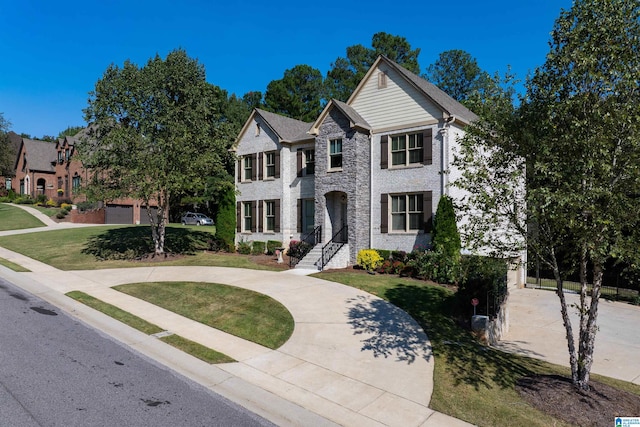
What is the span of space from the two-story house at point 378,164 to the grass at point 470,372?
5.77 m

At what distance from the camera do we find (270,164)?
24.3 m

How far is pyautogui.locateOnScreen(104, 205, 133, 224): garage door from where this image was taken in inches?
1577

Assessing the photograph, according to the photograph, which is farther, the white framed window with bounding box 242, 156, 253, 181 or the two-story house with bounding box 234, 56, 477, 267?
the white framed window with bounding box 242, 156, 253, 181

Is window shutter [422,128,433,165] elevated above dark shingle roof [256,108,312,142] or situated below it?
below

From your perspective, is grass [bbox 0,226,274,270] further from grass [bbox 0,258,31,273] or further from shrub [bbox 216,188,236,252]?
shrub [bbox 216,188,236,252]

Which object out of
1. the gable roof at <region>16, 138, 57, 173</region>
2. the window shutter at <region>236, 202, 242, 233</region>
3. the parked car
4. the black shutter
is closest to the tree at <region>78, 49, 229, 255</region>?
the black shutter

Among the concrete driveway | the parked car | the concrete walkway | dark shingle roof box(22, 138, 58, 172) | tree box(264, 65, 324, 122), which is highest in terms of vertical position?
tree box(264, 65, 324, 122)

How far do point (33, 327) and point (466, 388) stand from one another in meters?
10.2

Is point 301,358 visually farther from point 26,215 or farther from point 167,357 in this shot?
point 26,215

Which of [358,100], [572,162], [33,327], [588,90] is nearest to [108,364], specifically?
[33,327]

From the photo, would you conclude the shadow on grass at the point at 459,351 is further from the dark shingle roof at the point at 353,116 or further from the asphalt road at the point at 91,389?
the dark shingle roof at the point at 353,116

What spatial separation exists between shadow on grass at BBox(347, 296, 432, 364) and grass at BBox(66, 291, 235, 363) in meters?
3.45

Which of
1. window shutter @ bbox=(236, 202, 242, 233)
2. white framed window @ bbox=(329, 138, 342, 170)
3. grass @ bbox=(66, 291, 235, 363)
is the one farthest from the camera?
window shutter @ bbox=(236, 202, 242, 233)

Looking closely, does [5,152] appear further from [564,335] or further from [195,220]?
[564,335]
